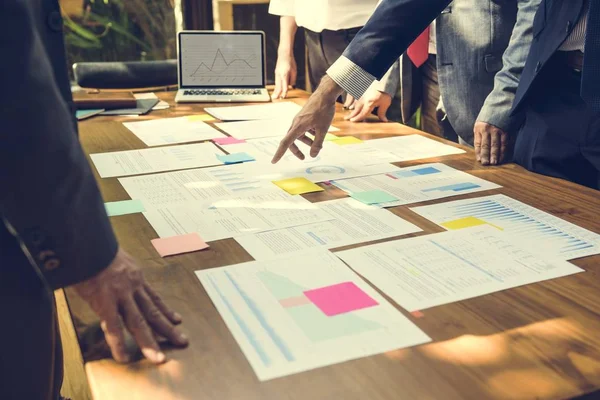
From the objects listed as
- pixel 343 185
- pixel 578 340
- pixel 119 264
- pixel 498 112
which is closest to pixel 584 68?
pixel 498 112

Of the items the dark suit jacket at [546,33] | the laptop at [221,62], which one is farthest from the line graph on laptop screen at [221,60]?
the dark suit jacket at [546,33]

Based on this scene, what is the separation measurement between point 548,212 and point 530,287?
0.36m

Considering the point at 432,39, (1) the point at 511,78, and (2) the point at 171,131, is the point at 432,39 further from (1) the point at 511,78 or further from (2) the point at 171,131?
(2) the point at 171,131

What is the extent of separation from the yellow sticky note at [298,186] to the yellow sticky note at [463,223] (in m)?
0.32

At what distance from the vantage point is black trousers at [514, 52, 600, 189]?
4.72 ft

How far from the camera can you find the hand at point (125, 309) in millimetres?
742

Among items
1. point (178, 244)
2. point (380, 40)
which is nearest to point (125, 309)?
point (178, 244)

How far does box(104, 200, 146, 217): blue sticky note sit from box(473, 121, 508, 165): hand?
0.82m

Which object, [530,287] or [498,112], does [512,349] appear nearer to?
[530,287]

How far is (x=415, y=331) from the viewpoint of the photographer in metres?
0.80

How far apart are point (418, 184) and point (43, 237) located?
2.94ft

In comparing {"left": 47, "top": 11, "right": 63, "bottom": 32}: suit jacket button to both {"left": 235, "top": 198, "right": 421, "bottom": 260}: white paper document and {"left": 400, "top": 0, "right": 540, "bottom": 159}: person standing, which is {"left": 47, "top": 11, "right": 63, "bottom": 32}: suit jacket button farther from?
{"left": 400, "top": 0, "right": 540, "bottom": 159}: person standing

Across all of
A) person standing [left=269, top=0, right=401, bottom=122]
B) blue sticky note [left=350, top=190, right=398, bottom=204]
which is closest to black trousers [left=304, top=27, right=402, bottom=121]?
person standing [left=269, top=0, right=401, bottom=122]

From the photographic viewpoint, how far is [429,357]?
744 mm
